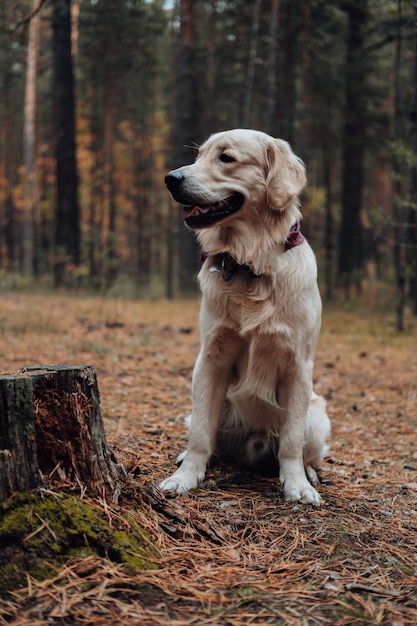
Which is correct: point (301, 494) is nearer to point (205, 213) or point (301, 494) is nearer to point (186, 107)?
point (205, 213)

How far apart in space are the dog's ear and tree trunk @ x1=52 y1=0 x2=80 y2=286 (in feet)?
33.6

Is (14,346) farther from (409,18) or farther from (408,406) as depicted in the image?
(409,18)

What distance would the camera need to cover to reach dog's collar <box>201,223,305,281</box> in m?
3.27

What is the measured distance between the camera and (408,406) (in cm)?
579

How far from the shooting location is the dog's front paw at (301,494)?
311 centimetres

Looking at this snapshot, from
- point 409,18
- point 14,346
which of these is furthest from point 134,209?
point 14,346

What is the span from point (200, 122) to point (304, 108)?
31.7 feet

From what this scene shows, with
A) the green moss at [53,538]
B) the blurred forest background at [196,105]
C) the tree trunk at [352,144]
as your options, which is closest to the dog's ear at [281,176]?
the green moss at [53,538]

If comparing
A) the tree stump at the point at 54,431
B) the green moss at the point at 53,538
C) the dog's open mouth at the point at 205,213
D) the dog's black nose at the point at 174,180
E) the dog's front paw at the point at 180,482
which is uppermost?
the dog's black nose at the point at 174,180

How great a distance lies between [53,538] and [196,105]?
19420mm

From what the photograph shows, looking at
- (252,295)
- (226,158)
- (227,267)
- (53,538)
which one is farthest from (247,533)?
(226,158)

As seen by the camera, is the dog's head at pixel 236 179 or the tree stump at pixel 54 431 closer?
the tree stump at pixel 54 431

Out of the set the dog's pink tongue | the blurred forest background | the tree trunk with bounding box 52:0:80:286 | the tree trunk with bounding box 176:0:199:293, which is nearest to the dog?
the dog's pink tongue

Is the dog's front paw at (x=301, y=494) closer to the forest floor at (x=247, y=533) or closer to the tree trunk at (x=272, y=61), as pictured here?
the forest floor at (x=247, y=533)
